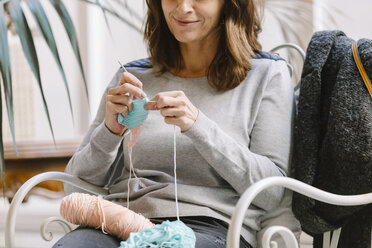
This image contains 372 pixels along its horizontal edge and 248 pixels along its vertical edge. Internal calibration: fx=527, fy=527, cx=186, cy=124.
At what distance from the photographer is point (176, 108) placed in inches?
43.1

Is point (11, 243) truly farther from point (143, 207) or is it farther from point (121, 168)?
point (121, 168)

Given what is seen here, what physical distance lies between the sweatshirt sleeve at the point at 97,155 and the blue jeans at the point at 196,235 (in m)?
0.21

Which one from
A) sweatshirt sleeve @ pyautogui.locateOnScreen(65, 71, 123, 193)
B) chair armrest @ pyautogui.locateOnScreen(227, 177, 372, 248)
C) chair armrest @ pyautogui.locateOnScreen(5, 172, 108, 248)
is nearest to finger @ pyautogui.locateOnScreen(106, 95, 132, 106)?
sweatshirt sleeve @ pyautogui.locateOnScreen(65, 71, 123, 193)

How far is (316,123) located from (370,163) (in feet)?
0.56

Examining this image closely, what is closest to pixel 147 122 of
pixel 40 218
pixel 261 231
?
pixel 261 231

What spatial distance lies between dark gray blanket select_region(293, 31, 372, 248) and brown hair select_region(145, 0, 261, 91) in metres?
0.17

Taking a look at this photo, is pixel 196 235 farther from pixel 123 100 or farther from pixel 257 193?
pixel 123 100

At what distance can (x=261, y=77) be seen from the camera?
134 cm

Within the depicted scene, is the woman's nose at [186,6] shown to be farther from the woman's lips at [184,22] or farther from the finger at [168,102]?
the finger at [168,102]

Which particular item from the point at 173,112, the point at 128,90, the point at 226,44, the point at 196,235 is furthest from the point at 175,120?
the point at 226,44

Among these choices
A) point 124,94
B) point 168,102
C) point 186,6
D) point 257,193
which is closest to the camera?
point 257,193

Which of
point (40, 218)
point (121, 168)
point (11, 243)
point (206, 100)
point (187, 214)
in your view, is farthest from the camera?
point (40, 218)

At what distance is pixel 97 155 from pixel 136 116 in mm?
204

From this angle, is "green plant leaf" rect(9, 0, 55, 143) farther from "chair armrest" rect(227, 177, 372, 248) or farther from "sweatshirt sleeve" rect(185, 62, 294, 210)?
"chair armrest" rect(227, 177, 372, 248)
